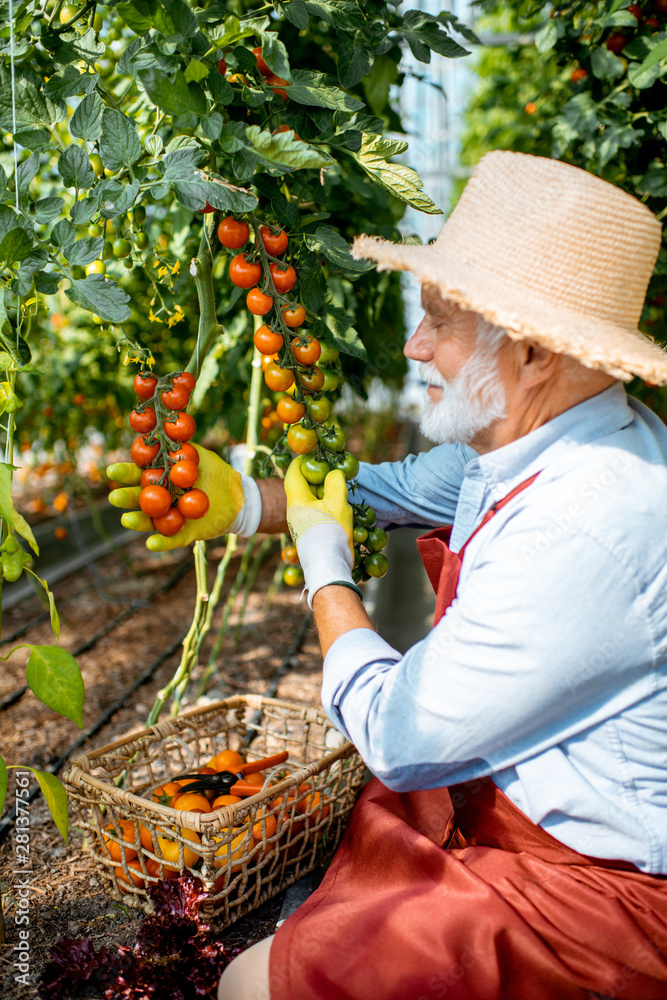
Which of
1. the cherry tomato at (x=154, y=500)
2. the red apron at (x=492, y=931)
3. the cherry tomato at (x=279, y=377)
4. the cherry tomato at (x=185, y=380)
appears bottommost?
the red apron at (x=492, y=931)

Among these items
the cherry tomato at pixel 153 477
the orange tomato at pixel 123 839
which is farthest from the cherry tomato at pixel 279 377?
the orange tomato at pixel 123 839

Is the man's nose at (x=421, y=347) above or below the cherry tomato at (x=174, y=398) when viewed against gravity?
above

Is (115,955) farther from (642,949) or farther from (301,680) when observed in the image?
(301,680)

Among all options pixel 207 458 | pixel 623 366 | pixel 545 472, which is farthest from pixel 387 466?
pixel 623 366

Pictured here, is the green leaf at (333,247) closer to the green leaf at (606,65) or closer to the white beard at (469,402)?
the white beard at (469,402)

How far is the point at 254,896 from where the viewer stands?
131cm

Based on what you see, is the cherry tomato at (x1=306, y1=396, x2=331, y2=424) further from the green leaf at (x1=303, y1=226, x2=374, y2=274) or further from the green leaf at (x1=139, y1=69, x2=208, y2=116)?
the green leaf at (x1=139, y1=69, x2=208, y2=116)

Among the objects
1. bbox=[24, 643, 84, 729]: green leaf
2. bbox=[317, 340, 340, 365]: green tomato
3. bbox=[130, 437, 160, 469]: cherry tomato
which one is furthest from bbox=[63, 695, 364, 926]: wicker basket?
bbox=[317, 340, 340, 365]: green tomato

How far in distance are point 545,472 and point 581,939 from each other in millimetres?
591

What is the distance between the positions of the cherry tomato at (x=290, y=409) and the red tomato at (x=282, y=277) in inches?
7.6

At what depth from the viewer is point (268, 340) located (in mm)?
1272

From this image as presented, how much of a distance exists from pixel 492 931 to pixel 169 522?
2.56 ft

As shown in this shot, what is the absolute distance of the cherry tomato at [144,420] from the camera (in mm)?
1227

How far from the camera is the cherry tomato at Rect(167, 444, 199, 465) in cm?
125
